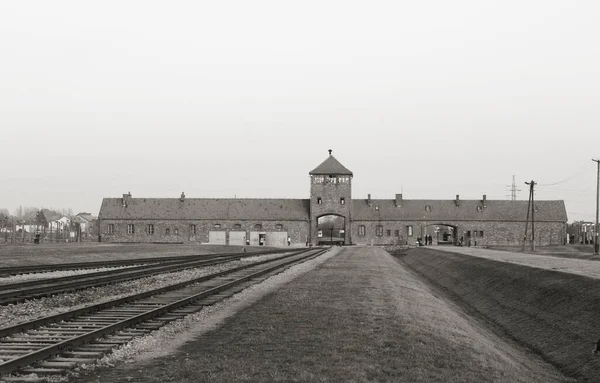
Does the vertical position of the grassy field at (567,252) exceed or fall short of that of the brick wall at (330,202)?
it falls short

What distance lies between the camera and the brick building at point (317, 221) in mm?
91438

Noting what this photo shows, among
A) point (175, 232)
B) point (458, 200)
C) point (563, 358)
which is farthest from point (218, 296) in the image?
point (458, 200)

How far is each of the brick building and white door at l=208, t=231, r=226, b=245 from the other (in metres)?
0.14

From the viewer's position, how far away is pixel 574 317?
17250 mm

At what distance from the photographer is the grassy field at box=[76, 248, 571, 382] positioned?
894 cm

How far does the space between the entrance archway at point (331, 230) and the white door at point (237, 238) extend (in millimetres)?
10959

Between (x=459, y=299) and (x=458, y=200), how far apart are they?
70.0m

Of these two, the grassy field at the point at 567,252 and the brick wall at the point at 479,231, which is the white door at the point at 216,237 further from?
the grassy field at the point at 567,252

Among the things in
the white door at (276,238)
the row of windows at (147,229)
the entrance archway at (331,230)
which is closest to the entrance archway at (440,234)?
the entrance archway at (331,230)

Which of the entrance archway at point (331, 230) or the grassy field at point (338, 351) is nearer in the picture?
the grassy field at point (338, 351)

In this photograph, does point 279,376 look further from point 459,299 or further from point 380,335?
point 459,299

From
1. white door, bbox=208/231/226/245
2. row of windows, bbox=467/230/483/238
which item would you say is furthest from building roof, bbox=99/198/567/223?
white door, bbox=208/231/226/245

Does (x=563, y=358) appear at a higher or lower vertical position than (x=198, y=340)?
lower

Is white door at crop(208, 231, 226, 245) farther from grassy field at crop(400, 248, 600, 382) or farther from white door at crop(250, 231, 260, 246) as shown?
grassy field at crop(400, 248, 600, 382)
